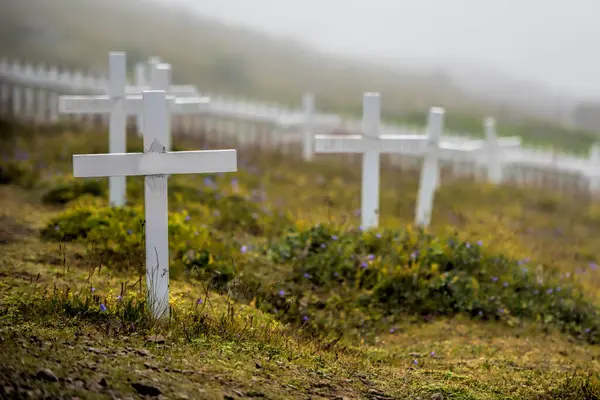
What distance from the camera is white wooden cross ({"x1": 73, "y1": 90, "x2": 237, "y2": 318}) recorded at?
489 cm

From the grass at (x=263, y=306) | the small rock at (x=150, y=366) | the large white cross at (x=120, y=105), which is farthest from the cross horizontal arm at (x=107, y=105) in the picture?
the small rock at (x=150, y=366)

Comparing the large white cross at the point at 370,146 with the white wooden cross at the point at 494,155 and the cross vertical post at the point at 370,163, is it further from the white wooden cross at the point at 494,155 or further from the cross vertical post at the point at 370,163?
the white wooden cross at the point at 494,155

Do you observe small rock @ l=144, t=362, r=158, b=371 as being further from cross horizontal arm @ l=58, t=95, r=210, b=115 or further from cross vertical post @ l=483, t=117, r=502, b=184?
cross vertical post @ l=483, t=117, r=502, b=184

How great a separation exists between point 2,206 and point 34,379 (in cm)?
479

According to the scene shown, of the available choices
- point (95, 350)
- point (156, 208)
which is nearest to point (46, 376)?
point (95, 350)

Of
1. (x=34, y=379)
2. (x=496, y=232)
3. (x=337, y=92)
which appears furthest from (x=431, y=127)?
(x=337, y=92)

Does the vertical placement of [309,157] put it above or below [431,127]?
below

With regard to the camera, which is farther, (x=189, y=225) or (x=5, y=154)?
(x=5, y=154)

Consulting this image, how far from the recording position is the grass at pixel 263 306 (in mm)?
4219

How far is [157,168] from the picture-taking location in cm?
491

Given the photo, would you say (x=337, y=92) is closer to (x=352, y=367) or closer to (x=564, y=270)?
→ (x=564, y=270)

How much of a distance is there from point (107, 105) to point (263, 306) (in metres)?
2.91

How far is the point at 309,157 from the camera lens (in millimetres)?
14898

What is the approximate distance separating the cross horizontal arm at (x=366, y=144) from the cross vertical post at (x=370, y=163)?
0.05m
